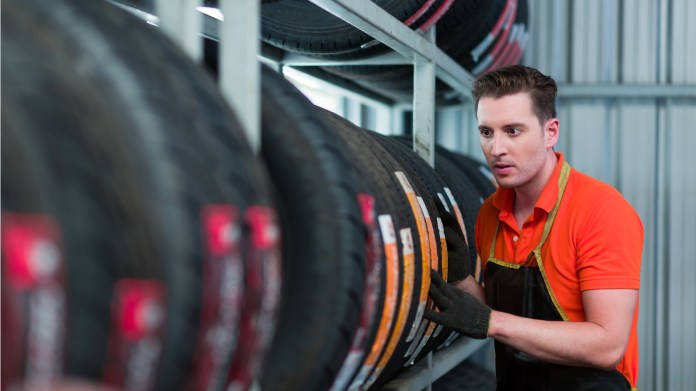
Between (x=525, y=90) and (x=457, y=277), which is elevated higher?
(x=525, y=90)

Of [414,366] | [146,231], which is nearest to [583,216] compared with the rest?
[414,366]

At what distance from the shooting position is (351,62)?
2498 millimetres

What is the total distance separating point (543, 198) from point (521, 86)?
0.27m

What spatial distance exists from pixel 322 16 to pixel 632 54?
115 inches

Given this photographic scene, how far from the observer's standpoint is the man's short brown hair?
1887 millimetres

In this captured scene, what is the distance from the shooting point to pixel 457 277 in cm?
201

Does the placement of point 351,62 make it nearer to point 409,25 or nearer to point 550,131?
point 409,25

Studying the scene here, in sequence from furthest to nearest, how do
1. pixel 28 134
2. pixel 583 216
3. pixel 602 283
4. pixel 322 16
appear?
pixel 322 16 → pixel 583 216 → pixel 602 283 → pixel 28 134

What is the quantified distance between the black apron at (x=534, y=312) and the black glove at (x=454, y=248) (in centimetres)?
9

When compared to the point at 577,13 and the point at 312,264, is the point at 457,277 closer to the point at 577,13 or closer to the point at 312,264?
the point at 312,264

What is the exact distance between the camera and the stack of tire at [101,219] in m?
0.74

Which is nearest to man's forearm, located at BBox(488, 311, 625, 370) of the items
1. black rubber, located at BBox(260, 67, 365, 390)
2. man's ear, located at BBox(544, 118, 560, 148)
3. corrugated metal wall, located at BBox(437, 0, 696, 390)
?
man's ear, located at BBox(544, 118, 560, 148)

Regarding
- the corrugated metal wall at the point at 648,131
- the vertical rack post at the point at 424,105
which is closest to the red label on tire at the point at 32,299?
the vertical rack post at the point at 424,105

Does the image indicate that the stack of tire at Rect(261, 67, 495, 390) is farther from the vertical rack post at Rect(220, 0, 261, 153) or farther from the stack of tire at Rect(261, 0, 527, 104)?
the stack of tire at Rect(261, 0, 527, 104)
